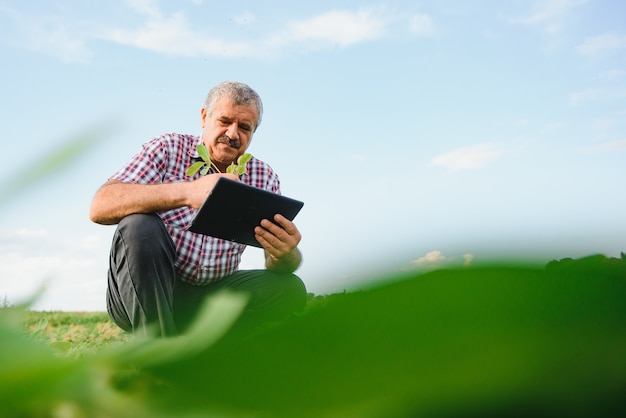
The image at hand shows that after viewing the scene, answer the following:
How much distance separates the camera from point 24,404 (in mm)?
118

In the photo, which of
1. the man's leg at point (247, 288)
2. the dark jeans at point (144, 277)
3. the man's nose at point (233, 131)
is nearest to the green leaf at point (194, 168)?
the man's nose at point (233, 131)

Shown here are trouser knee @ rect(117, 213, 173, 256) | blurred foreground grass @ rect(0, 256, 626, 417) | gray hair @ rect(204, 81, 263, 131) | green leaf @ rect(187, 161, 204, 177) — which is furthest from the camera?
gray hair @ rect(204, 81, 263, 131)

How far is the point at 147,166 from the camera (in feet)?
7.19

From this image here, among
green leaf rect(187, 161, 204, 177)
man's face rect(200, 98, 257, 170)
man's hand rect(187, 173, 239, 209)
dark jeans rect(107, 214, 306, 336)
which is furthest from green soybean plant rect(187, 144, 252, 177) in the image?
dark jeans rect(107, 214, 306, 336)

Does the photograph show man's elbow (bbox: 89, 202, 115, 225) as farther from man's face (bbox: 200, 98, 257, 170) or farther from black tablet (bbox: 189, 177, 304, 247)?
man's face (bbox: 200, 98, 257, 170)

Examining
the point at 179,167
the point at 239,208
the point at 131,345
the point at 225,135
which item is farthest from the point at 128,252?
the point at 131,345

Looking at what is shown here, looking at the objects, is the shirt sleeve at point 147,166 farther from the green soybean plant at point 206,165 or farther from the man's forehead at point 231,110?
the man's forehead at point 231,110

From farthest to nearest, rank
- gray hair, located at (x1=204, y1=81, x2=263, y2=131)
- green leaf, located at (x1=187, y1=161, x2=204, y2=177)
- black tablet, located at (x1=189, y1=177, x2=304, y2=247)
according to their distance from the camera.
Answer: gray hair, located at (x1=204, y1=81, x2=263, y2=131)
green leaf, located at (x1=187, y1=161, x2=204, y2=177)
black tablet, located at (x1=189, y1=177, x2=304, y2=247)

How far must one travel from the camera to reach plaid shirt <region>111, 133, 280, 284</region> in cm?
219

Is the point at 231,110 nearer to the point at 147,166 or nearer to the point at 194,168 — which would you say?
the point at 194,168

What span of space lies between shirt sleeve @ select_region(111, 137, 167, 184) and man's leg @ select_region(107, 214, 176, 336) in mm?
270

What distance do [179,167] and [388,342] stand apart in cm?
234

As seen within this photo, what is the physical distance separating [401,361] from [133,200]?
191 centimetres

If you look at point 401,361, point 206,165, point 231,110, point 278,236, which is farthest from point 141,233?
point 401,361
